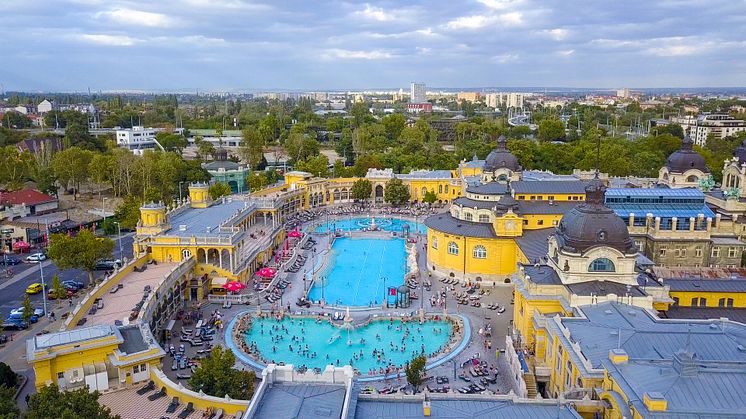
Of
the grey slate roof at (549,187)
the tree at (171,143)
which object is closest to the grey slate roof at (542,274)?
the grey slate roof at (549,187)

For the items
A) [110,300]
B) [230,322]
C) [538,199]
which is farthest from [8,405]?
[538,199]

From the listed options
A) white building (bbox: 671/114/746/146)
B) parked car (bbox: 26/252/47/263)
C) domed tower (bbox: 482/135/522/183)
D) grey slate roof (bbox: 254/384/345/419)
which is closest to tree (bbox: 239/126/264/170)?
domed tower (bbox: 482/135/522/183)

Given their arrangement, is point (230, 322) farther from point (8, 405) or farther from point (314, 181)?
point (314, 181)

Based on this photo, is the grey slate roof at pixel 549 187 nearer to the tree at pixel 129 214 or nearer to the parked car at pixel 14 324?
the tree at pixel 129 214

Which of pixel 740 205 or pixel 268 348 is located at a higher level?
pixel 740 205

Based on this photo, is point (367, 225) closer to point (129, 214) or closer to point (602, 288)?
point (129, 214)
